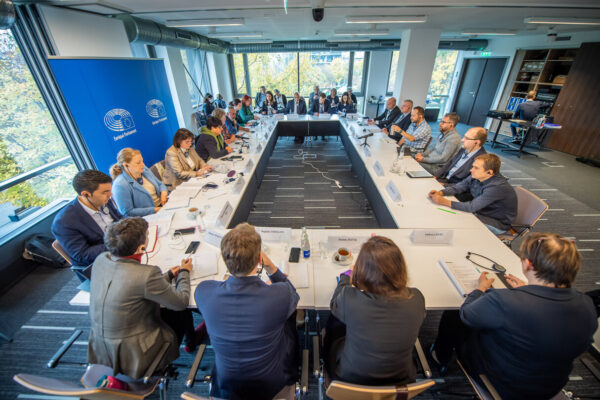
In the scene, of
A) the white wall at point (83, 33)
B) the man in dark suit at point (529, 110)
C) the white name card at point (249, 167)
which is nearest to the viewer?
the white wall at point (83, 33)

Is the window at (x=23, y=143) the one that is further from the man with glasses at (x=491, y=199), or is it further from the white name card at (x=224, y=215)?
the man with glasses at (x=491, y=199)

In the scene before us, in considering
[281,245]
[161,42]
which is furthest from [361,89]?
[281,245]

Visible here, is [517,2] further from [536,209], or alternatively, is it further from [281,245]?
[281,245]

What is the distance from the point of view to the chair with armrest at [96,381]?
1.00 meters

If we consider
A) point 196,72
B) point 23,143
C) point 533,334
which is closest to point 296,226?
point 533,334

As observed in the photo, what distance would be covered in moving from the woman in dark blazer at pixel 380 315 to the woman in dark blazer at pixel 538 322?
0.40 meters

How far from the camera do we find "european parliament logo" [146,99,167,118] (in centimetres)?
438

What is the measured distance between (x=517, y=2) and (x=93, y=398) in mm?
5955

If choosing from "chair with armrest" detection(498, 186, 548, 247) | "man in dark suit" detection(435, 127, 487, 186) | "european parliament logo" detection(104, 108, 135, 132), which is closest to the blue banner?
"european parliament logo" detection(104, 108, 135, 132)

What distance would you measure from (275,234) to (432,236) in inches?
49.4

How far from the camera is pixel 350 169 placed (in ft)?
17.4

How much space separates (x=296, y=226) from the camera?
3.47m

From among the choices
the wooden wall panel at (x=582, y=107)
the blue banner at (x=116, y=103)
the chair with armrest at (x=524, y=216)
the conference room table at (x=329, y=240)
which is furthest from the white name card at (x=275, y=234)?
the wooden wall panel at (x=582, y=107)

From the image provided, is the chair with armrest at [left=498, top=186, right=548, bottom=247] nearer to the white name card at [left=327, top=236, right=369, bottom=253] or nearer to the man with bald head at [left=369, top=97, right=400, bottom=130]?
the white name card at [left=327, top=236, right=369, bottom=253]
